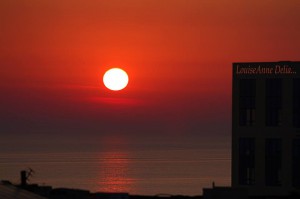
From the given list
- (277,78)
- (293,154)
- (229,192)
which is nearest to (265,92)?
(277,78)

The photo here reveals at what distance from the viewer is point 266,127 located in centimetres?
9588

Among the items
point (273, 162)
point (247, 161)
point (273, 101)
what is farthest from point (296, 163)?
point (273, 101)

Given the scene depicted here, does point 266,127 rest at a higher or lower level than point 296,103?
lower

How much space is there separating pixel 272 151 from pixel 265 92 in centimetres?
726

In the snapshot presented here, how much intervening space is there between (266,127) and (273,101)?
331 cm

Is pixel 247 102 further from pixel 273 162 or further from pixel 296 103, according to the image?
pixel 273 162

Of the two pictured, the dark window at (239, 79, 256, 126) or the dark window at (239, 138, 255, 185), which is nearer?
the dark window at (239, 138, 255, 185)

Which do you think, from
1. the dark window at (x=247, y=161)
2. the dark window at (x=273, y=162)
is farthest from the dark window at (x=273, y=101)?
the dark window at (x=247, y=161)

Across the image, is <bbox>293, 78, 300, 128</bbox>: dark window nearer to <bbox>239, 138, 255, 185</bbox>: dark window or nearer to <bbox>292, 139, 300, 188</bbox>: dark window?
<bbox>292, 139, 300, 188</bbox>: dark window

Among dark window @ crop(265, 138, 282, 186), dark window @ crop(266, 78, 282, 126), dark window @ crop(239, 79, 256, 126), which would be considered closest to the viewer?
dark window @ crop(265, 138, 282, 186)

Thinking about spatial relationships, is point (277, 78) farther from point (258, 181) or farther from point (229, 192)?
point (229, 192)

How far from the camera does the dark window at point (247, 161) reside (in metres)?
96.4

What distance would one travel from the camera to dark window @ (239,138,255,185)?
9644 cm

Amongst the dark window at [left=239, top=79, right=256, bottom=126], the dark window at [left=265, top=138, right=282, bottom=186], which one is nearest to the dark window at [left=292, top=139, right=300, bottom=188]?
the dark window at [left=265, top=138, right=282, bottom=186]
